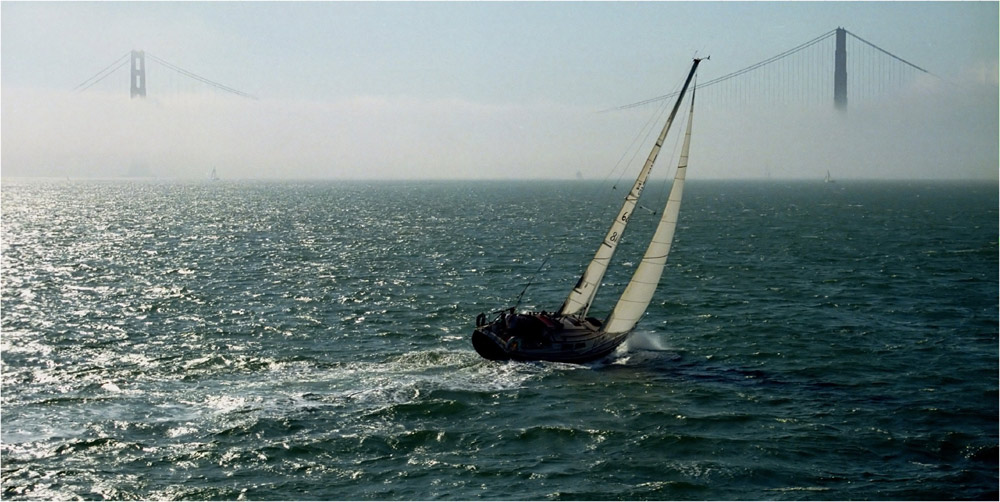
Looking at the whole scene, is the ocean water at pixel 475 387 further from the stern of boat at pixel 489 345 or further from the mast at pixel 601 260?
the mast at pixel 601 260

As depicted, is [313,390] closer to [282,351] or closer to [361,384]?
[361,384]

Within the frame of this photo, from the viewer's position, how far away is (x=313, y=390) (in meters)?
35.8

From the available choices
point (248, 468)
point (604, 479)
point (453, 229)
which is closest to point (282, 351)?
point (248, 468)

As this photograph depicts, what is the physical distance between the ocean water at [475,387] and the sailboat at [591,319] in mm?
1122

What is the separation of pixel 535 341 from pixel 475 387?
14.8 feet

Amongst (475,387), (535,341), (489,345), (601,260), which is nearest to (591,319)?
(601,260)

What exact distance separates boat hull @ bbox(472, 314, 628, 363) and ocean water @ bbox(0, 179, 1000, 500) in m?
0.91

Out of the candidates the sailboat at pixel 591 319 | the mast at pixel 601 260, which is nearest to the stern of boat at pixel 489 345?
the sailboat at pixel 591 319

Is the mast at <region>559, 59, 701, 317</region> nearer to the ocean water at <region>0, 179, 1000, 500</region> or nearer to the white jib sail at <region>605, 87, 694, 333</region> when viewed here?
the white jib sail at <region>605, 87, 694, 333</region>

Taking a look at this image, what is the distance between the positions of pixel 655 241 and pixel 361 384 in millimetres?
14559

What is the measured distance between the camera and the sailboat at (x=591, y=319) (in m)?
39.7

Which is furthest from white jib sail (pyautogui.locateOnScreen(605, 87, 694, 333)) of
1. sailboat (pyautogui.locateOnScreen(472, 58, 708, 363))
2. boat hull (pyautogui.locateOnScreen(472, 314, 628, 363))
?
boat hull (pyautogui.locateOnScreen(472, 314, 628, 363))

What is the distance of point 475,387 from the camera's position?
3616 centimetres

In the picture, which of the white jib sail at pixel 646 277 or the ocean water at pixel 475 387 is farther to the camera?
the white jib sail at pixel 646 277
